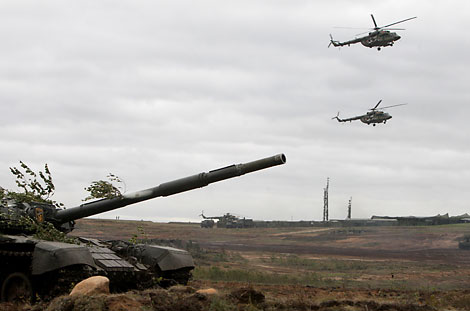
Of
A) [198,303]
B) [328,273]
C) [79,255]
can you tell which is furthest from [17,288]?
[328,273]

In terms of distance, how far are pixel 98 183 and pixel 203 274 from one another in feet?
33.8

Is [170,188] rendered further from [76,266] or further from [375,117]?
[375,117]

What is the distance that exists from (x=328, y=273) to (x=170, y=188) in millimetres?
16436

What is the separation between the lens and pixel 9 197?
1593 cm

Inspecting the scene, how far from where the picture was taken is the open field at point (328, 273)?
11.3 metres

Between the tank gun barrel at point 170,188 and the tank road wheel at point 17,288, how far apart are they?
2.49 m

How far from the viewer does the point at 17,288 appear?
44.9 ft

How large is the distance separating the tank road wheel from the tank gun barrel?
2488mm

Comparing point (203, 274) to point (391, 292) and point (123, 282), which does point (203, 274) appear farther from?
point (123, 282)

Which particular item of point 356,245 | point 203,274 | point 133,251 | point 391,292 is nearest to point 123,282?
point 133,251

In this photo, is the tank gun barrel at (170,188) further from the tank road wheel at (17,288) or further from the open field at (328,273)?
the tank road wheel at (17,288)

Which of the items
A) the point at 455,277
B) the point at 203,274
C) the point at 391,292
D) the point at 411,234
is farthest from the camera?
the point at 411,234

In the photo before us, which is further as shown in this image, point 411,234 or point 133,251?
point 411,234

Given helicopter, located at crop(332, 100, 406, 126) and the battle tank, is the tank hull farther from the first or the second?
helicopter, located at crop(332, 100, 406, 126)
